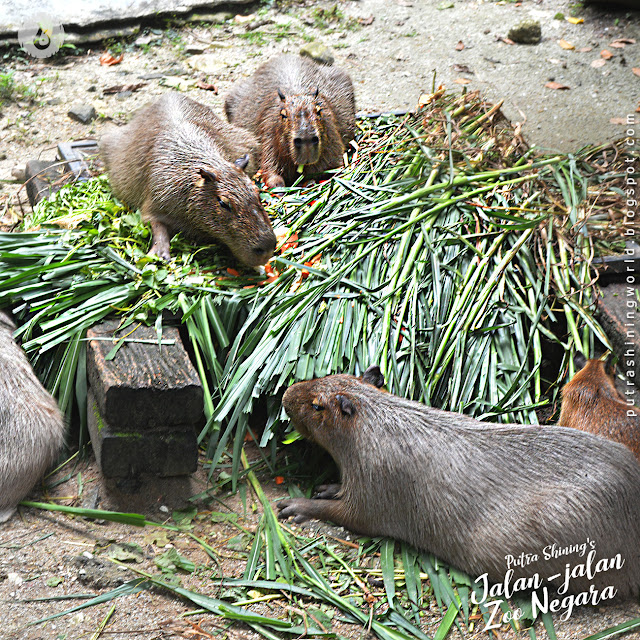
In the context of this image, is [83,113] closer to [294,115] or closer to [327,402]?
[294,115]

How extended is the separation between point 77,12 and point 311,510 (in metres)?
7.34

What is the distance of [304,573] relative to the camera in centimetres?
339

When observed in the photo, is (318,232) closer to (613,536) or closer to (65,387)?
(65,387)

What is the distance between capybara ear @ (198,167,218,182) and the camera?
14.5ft

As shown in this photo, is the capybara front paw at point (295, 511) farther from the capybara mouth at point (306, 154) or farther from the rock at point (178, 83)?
the rock at point (178, 83)

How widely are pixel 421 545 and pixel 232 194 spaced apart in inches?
89.0

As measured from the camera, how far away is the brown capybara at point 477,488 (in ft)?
10.3

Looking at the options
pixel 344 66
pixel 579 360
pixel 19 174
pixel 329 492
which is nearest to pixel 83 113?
pixel 19 174

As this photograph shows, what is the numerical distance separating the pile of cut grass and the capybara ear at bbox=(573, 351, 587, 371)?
5 centimetres

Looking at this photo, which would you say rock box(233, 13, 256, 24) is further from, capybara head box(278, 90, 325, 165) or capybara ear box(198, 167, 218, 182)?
capybara ear box(198, 167, 218, 182)

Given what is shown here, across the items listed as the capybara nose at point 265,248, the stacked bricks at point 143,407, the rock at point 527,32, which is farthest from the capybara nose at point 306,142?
the rock at point 527,32

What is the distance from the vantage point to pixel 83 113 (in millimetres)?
7320

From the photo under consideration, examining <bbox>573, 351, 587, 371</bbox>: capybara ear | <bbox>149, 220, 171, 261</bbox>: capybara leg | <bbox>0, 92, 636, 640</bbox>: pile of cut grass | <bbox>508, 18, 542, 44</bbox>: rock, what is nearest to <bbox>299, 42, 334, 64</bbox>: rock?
<bbox>508, 18, 542, 44</bbox>: rock

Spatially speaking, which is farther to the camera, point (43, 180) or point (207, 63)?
point (207, 63)
